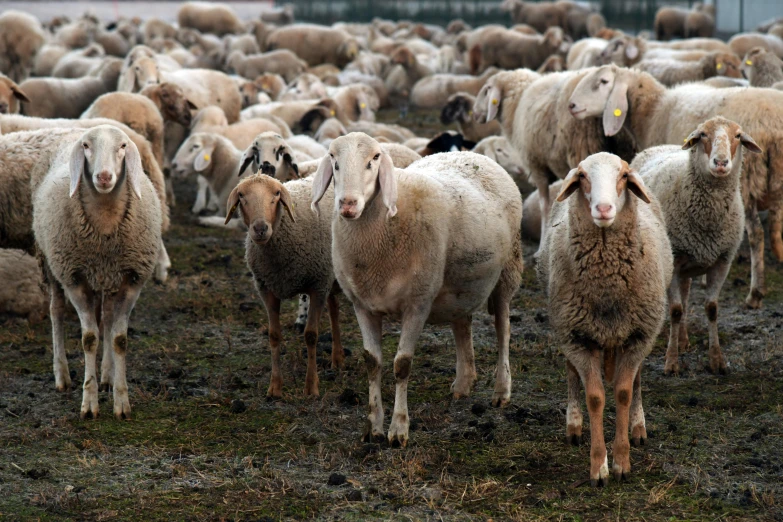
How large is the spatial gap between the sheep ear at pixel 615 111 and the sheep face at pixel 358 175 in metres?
4.02

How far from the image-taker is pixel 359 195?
489 centimetres

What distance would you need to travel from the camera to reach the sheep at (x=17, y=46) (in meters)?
19.0

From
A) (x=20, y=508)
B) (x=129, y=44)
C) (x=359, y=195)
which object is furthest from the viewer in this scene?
(x=129, y=44)

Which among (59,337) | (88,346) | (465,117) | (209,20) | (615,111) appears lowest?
(209,20)

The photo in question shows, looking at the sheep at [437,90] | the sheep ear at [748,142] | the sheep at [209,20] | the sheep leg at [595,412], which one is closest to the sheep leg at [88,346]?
the sheep leg at [595,412]

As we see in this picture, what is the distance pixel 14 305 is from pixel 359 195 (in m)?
3.89

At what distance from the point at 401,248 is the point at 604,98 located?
4233 millimetres

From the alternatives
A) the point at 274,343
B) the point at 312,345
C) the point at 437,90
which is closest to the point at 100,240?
the point at 274,343

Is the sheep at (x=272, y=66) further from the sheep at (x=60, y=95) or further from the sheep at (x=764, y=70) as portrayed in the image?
the sheep at (x=764, y=70)

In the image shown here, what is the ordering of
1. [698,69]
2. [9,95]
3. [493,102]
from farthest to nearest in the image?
[698,69]
[9,95]
[493,102]

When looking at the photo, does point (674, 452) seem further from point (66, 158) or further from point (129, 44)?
point (129, 44)

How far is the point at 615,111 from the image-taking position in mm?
8586

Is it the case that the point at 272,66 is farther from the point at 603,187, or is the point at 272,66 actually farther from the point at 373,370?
the point at 603,187

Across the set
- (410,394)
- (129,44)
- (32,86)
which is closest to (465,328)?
(410,394)
